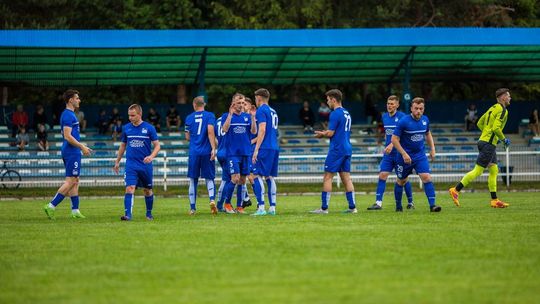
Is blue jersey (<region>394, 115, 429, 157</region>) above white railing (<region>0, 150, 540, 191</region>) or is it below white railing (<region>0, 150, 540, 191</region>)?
above

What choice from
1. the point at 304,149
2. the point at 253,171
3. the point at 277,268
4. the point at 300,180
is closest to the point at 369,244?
the point at 277,268

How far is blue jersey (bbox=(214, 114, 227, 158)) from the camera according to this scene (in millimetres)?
18438

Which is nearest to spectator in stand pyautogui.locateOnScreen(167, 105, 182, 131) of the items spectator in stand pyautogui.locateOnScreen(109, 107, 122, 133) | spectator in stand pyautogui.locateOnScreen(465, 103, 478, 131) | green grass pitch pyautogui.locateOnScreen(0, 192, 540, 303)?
spectator in stand pyautogui.locateOnScreen(109, 107, 122, 133)

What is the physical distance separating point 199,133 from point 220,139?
100 cm

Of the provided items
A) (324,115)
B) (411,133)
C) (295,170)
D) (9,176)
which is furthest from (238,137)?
(324,115)

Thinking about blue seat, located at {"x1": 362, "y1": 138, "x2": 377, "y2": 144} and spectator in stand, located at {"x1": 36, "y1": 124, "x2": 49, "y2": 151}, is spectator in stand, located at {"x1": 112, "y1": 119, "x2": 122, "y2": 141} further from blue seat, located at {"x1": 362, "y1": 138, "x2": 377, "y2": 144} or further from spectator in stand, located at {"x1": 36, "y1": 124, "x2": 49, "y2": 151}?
blue seat, located at {"x1": 362, "y1": 138, "x2": 377, "y2": 144}

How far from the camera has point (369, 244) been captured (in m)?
11.8

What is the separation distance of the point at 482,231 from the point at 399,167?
16.1 feet

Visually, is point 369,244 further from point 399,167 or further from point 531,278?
point 399,167

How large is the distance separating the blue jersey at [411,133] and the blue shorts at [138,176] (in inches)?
174

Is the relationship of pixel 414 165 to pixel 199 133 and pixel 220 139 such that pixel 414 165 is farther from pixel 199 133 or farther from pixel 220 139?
pixel 199 133

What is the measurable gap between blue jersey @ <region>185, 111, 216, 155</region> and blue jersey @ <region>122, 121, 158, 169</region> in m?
1.92

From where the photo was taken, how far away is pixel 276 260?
1040 centimetres

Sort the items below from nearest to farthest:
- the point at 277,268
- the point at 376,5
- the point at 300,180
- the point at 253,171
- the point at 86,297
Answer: the point at 86,297, the point at 277,268, the point at 253,171, the point at 300,180, the point at 376,5
